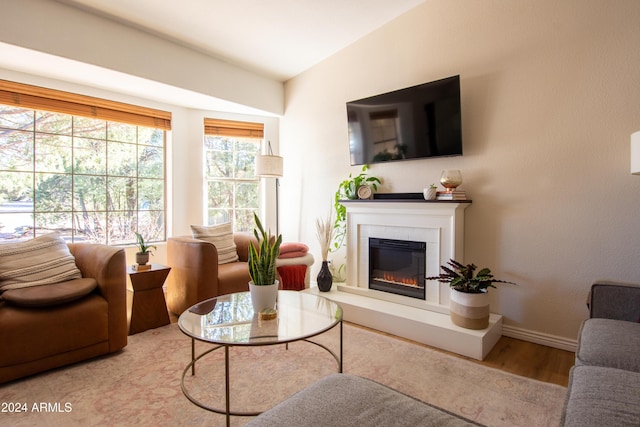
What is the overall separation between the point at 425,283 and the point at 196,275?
6.40 ft

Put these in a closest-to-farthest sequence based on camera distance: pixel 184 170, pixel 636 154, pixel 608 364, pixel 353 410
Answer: pixel 353 410, pixel 608 364, pixel 636 154, pixel 184 170

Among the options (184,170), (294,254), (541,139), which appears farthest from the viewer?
(184,170)

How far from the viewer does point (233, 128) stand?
14.0ft

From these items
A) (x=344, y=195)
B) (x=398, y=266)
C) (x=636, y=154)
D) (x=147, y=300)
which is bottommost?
(x=147, y=300)

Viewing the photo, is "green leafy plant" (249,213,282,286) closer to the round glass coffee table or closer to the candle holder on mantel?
the round glass coffee table

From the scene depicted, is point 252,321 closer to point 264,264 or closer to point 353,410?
point 264,264

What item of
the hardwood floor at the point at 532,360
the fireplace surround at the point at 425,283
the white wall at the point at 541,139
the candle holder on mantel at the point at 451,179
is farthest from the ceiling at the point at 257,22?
the hardwood floor at the point at 532,360

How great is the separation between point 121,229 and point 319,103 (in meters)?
2.68

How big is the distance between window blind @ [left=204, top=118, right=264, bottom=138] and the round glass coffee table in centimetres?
267

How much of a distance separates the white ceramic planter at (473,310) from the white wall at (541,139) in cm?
42

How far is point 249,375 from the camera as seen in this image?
1.94 meters

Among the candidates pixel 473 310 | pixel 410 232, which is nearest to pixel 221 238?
pixel 410 232

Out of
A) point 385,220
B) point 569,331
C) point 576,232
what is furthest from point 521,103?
point 569,331

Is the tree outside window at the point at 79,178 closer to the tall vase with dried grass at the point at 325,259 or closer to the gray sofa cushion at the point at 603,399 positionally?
the tall vase with dried grass at the point at 325,259
